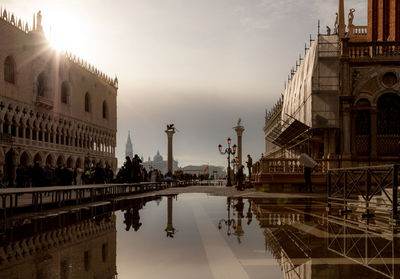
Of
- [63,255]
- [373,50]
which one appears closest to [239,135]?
[373,50]

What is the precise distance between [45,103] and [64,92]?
26.0 feet

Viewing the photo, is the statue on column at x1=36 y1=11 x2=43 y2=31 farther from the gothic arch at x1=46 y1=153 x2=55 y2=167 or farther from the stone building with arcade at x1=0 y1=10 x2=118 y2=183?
the gothic arch at x1=46 y1=153 x2=55 y2=167

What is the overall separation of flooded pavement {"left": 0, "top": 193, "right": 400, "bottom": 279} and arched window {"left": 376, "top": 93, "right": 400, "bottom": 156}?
65.7 feet

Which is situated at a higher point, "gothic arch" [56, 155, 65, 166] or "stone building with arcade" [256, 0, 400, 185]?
"stone building with arcade" [256, 0, 400, 185]

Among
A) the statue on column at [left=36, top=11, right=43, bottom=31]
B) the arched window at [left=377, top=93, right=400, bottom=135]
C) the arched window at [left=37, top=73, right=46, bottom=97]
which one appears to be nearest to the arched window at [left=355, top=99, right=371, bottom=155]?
the arched window at [left=377, top=93, right=400, bottom=135]

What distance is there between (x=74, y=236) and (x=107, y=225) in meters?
1.66

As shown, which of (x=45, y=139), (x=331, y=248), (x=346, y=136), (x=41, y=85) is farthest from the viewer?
(x=45, y=139)

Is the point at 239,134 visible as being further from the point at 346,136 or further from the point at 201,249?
the point at 201,249

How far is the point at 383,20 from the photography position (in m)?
40.7

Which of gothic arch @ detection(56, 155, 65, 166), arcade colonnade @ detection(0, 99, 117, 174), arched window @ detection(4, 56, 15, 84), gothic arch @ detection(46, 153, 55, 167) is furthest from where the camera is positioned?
gothic arch @ detection(56, 155, 65, 166)

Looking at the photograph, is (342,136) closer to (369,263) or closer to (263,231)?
(263,231)

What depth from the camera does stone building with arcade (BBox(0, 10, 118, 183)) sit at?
46.2 m

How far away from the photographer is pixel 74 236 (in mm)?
7117

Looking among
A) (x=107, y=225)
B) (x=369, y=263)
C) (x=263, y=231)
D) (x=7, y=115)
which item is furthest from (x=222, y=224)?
(x=7, y=115)
